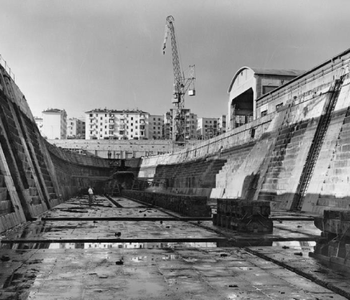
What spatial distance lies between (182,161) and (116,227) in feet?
142

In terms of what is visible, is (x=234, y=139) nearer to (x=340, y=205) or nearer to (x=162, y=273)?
(x=340, y=205)

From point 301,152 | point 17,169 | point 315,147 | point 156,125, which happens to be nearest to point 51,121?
point 156,125

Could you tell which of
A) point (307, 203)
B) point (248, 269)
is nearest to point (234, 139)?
point (307, 203)

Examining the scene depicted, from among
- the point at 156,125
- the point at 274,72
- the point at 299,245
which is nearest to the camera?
the point at 299,245

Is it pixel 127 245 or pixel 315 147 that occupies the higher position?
pixel 315 147

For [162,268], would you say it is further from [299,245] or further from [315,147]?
[315,147]

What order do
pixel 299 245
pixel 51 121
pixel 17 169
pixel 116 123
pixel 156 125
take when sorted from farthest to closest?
pixel 156 125, pixel 116 123, pixel 51 121, pixel 17 169, pixel 299 245

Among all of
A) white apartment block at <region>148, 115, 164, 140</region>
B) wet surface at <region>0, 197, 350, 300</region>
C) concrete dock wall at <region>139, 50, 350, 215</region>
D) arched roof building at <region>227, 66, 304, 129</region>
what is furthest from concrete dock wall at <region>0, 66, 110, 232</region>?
white apartment block at <region>148, 115, 164, 140</region>

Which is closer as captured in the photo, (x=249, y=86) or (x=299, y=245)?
(x=299, y=245)

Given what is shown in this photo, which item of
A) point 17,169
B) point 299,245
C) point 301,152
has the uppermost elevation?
point 301,152

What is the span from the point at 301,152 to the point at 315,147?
114 cm

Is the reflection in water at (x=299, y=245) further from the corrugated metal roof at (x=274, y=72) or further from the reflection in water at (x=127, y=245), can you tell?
the corrugated metal roof at (x=274, y=72)

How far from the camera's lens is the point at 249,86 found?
51.1 m

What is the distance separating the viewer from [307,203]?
21453 millimetres
